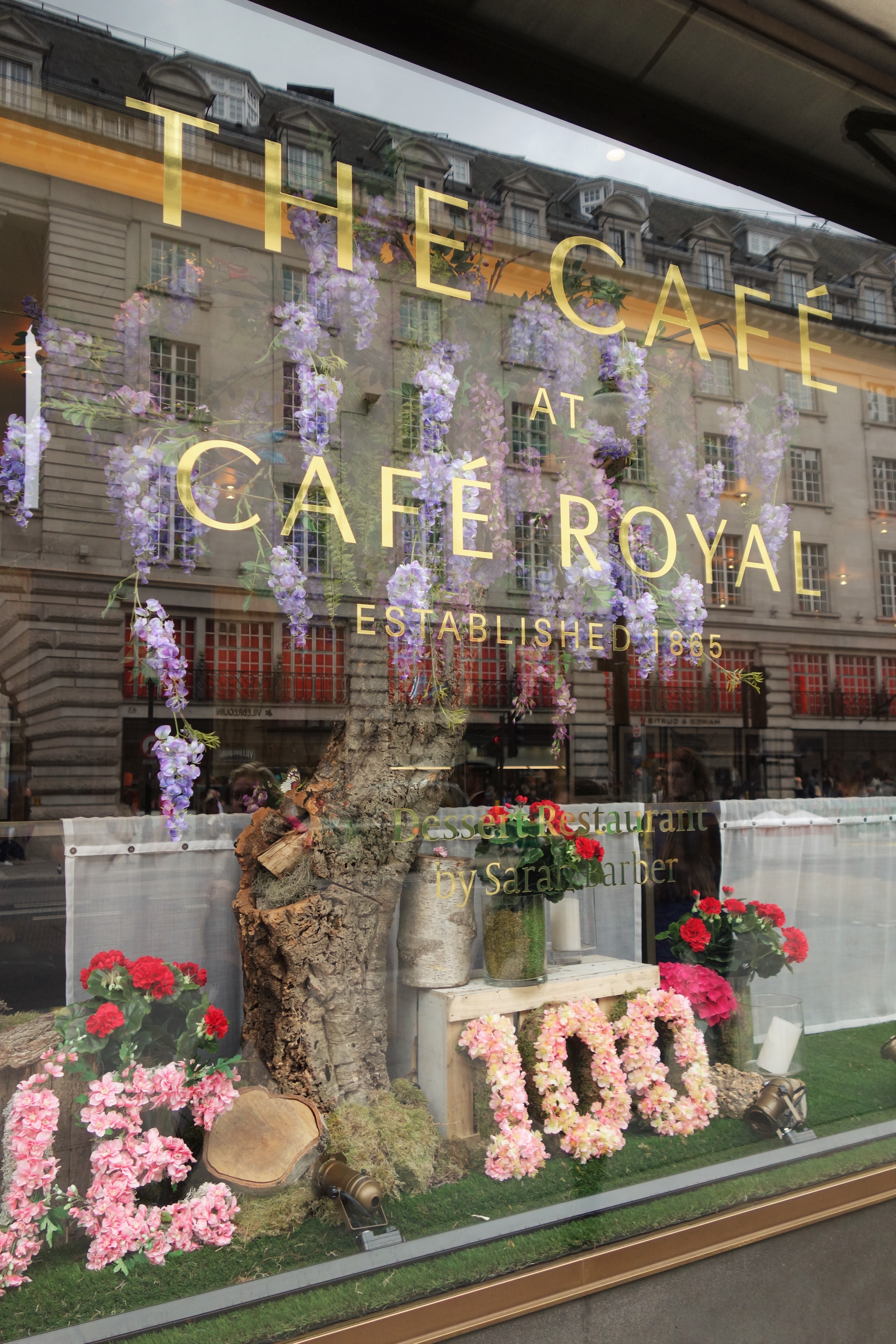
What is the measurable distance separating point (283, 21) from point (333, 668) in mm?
1969

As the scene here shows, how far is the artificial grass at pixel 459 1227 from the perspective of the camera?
2154mm

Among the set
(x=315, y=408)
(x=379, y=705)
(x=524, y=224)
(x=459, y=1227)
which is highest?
(x=524, y=224)

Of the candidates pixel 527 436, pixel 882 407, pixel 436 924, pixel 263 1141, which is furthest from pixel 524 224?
pixel 263 1141

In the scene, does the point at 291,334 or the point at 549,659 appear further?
the point at 549,659

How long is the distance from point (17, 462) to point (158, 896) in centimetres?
124

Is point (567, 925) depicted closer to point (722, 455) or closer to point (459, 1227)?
point (459, 1227)

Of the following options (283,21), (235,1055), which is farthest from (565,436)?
(235,1055)

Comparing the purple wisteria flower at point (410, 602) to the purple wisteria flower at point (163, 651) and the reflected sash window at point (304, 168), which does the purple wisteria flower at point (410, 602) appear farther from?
the reflected sash window at point (304, 168)

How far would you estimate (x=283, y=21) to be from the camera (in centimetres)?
283

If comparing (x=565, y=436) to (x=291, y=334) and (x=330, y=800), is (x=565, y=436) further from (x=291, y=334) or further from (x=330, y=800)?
(x=330, y=800)

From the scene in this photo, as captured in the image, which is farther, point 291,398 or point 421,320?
point 421,320

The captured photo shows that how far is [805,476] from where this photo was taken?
3928mm

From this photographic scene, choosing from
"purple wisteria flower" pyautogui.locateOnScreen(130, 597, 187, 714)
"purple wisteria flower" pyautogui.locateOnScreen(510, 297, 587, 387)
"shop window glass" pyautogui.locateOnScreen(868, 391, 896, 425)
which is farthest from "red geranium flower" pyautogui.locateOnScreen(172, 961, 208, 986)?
"shop window glass" pyautogui.locateOnScreen(868, 391, 896, 425)

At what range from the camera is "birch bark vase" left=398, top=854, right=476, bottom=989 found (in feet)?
9.40
